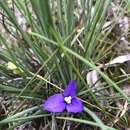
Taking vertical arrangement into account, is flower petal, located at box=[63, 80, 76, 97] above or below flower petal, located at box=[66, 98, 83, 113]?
above

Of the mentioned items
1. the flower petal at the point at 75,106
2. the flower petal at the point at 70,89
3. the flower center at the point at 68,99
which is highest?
the flower petal at the point at 70,89

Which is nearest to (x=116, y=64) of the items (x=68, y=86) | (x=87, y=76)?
(x=87, y=76)

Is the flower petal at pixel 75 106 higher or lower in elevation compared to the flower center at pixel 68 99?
lower

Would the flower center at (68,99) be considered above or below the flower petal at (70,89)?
below

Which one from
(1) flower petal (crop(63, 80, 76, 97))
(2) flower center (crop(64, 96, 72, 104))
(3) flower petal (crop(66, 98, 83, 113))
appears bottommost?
(3) flower petal (crop(66, 98, 83, 113))

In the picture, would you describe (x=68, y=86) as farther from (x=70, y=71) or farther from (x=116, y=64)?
(x=116, y=64)
